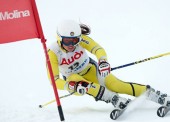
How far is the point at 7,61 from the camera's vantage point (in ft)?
43.0

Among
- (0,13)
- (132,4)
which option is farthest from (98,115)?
(132,4)

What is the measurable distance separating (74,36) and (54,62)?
1.51 ft

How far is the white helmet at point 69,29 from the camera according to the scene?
538cm

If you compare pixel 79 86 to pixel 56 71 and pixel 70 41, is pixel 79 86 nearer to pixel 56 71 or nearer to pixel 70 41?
pixel 56 71

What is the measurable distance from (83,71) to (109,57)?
5335mm

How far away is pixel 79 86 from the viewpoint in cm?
515

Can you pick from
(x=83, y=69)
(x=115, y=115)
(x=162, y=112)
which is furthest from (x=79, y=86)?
(x=162, y=112)

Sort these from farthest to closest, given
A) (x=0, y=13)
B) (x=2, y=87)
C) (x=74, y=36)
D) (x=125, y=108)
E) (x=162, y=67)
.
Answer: (x=2, y=87) < (x=162, y=67) < (x=74, y=36) < (x=125, y=108) < (x=0, y=13)

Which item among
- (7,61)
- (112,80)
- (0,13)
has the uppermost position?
(0,13)

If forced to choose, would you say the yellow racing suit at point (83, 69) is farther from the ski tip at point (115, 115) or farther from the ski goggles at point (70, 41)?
the ski tip at point (115, 115)

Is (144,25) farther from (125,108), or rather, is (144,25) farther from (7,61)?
(125,108)

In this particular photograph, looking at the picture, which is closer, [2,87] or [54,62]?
[54,62]

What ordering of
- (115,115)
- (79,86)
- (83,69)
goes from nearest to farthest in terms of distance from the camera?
(115,115), (79,86), (83,69)

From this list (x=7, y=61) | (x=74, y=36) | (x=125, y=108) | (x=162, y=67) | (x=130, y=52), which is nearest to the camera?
(x=125, y=108)
